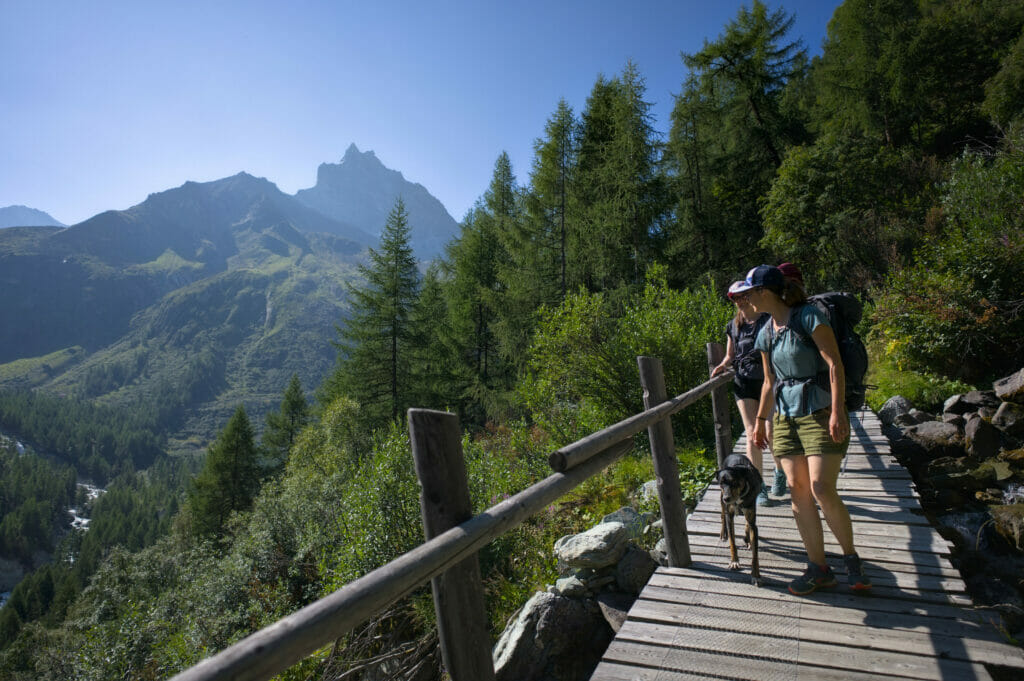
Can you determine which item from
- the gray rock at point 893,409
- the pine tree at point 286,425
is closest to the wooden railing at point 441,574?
the gray rock at point 893,409

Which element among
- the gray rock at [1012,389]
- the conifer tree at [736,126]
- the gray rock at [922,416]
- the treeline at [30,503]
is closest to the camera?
the gray rock at [1012,389]

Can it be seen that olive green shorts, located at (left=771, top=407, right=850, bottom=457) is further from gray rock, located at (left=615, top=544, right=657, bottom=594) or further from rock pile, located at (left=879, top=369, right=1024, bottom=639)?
rock pile, located at (left=879, top=369, right=1024, bottom=639)

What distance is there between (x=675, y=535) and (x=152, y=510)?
124 m

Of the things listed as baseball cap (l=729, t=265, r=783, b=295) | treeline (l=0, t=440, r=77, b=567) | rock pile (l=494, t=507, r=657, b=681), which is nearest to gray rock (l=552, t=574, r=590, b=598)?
rock pile (l=494, t=507, r=657, b=681)

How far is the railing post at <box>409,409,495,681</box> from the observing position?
1950 mm

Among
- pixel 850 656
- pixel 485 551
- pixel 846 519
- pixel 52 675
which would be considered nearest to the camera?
pixel 850 656

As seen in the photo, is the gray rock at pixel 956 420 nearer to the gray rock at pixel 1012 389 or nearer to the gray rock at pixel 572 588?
the gray rock at pixel 1012 389

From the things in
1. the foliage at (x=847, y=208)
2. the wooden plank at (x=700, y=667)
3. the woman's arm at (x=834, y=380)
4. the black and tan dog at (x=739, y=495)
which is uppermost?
the foliage at (x=847, y=208)

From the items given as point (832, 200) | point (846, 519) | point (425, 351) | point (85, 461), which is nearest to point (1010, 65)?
point (832, 200)

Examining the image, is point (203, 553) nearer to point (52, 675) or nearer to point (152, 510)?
point (52, 675)

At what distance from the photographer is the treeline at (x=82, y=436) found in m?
157

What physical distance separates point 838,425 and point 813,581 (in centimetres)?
102

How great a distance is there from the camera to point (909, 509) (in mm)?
4375

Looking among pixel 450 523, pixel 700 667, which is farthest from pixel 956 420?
pixel 450 523
